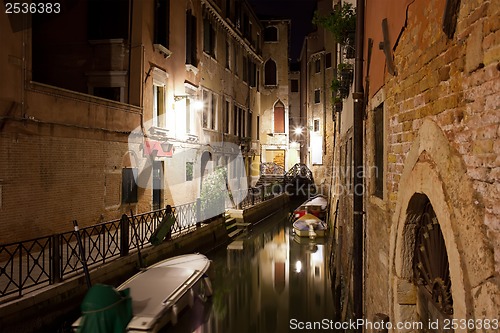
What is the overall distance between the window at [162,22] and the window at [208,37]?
437 centimetres

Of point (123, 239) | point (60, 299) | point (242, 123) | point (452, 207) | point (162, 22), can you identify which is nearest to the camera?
point (452, 207)

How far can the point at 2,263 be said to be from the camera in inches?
322

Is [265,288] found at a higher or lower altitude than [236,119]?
lower

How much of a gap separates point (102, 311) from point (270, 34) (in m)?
29.0

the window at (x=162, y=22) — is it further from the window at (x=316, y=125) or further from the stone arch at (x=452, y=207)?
the window at (x=316, y=125)

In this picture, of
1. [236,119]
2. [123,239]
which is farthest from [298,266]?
[236,119]

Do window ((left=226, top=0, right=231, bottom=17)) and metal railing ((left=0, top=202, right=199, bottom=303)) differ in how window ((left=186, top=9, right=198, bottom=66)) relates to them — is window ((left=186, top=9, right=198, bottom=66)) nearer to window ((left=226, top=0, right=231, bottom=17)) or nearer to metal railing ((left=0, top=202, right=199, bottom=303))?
window ((left=226, top=0, right=231, bottom=17))

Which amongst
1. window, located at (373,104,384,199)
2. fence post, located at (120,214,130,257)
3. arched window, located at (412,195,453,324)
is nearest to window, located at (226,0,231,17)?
fence post, located at (120,214,130,257)

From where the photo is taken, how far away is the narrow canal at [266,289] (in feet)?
31.1

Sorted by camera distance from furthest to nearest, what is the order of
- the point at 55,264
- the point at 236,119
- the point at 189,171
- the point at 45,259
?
1. the point at 236,119
2. the point at 189,171
3. the point at 45,259
4. the point at 55,264

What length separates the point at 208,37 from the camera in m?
19.5

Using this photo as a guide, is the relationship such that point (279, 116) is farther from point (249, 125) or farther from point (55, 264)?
point (55, 264)

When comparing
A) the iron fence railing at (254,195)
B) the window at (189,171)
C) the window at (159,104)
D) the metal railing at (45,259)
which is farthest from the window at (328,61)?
the metal railing at (45,259)

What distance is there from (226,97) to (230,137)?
7.19 feet
